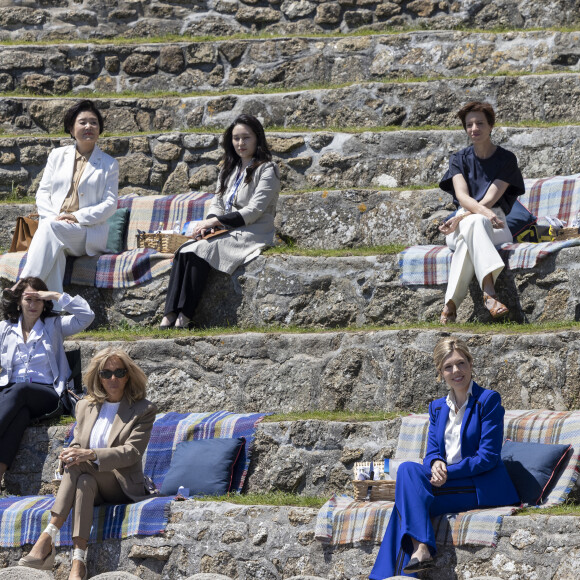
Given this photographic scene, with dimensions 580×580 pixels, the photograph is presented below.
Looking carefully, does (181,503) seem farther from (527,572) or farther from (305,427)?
(527,572)

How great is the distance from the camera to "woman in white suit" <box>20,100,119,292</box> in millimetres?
7355

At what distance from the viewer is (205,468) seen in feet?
19.3

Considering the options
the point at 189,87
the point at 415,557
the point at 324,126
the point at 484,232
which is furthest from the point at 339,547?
the point at 189,87

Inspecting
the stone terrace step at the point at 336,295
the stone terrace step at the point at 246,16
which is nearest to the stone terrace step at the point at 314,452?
the stone terrace step at the point at 336,295

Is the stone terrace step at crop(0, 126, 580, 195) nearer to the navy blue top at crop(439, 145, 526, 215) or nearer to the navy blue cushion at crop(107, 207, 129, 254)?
the navy blue cushion at crop(107, 207, 129, 254)

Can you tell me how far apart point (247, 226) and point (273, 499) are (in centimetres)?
224

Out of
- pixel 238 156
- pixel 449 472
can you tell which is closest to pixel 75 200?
pixel 238 156

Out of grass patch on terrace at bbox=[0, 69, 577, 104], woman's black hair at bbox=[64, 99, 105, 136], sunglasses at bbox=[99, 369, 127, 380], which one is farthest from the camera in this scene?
grass patch on terrace at bbox=[0, 69, 577, 104]

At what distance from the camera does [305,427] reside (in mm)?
5934

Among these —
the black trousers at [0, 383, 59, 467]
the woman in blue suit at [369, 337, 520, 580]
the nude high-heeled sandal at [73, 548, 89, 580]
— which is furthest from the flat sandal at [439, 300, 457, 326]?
the nude high-heeled sandal at [73, 548, 89, 580]

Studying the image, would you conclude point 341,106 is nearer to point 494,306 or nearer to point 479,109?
point 479,109

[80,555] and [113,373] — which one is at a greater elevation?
[113,373]

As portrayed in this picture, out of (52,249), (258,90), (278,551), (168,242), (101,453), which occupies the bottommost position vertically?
(278,551)

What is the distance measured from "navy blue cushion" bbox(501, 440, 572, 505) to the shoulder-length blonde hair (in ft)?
5.98
